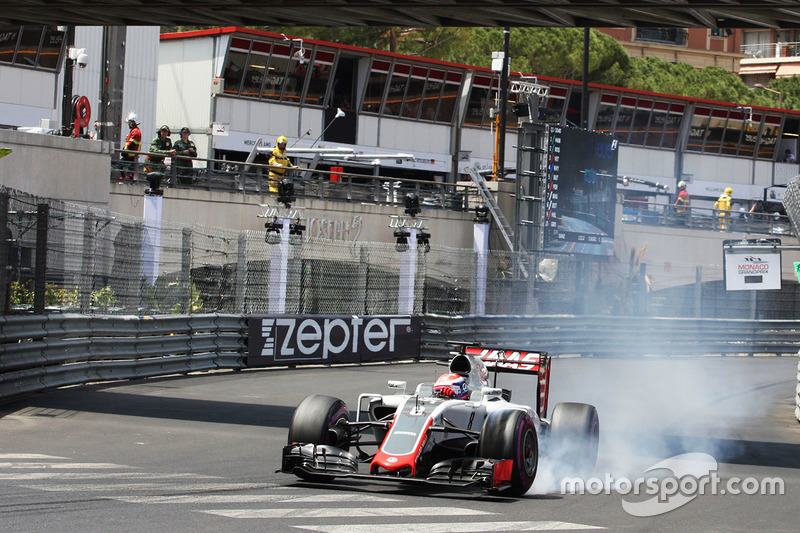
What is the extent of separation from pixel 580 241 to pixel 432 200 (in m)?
4.79

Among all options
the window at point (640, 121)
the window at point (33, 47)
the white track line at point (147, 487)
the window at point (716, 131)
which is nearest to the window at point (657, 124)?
the window at point (640, 121)

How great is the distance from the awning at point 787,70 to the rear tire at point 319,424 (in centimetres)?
9882

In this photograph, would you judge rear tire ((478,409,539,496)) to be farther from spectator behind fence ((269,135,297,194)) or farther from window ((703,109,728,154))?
window ((703,109,728,154))

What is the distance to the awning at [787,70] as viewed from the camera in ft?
334

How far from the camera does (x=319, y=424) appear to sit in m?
9.33

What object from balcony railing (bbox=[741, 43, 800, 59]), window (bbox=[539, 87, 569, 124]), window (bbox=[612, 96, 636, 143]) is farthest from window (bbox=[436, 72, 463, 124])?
balcony railing (bbox=[741, 43, 800, 59])

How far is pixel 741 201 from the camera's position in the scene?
57.4m

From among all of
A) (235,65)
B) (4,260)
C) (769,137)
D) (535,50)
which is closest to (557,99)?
(769,137)

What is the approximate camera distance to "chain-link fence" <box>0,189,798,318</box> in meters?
15.1

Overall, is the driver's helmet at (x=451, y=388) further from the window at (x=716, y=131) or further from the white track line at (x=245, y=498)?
the window at (x=716, y=131)

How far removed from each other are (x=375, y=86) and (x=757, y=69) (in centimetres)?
6736

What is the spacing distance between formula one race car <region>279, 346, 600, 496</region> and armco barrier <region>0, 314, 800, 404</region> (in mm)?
1192

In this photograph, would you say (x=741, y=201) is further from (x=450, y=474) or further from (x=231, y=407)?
(x=450, y=474)

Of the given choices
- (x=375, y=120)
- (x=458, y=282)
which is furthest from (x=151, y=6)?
(x=375, y=120)
